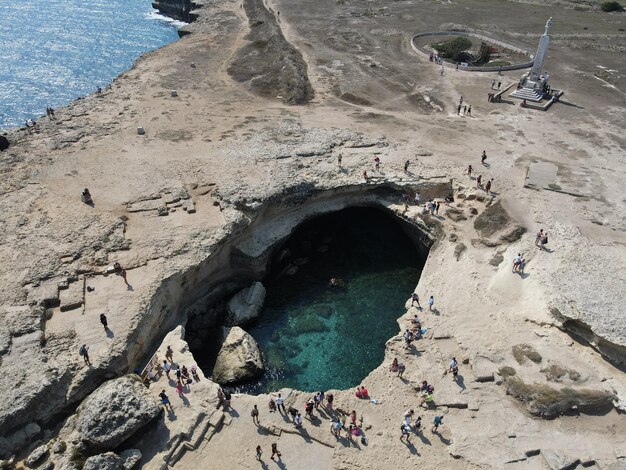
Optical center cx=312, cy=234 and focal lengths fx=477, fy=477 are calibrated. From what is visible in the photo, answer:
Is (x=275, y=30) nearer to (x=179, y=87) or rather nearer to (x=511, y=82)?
(x=179, y=87)

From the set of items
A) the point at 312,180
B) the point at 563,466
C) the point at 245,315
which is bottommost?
the point at 245,315

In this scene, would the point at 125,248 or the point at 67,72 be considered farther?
the point at 67,72

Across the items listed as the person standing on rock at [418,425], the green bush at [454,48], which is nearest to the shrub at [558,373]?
the person standing on rock at [418,425]

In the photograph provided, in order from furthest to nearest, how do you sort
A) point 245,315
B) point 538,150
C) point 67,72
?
point 67,72 → point 538,150 → point 245,315

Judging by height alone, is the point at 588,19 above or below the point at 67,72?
above

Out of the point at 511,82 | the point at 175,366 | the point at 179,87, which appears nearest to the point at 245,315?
the point at 175,366

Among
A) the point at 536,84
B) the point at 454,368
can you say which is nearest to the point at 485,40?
the point at 536,84

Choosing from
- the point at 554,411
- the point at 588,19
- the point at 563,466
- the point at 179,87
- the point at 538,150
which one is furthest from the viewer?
the point at 588,19
